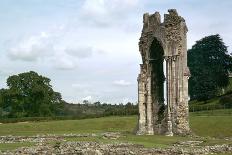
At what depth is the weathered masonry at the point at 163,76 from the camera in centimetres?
4669

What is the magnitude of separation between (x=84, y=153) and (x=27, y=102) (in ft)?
242

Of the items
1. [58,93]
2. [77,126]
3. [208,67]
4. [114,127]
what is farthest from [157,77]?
[58,93]

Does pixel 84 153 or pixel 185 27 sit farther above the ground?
pixel 185 27

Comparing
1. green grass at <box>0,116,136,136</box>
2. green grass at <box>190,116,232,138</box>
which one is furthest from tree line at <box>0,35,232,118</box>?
green grass at <box>190,116,232,138</box>

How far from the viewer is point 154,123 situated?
50.7m

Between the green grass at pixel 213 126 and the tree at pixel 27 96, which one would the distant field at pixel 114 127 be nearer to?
the green grass at pixel 213 126

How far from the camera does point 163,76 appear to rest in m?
51.8

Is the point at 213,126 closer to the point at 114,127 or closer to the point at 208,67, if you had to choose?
the point at 114,127

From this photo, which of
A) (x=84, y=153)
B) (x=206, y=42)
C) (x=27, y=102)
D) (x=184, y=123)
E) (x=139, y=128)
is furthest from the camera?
(x=206, y=42)

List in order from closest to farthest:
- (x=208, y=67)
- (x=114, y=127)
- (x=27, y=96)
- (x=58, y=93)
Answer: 1. (x=114, y=127)
2. (x=27, y=96)
3. (x=208, y=67)
4. (x=58, y=93)

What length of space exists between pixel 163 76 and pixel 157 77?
0.78 metres

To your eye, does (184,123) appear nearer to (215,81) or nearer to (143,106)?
(143,106)

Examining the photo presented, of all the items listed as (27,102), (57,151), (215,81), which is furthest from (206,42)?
Answer: (57,151)

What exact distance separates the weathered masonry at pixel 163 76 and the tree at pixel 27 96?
50112 mm
